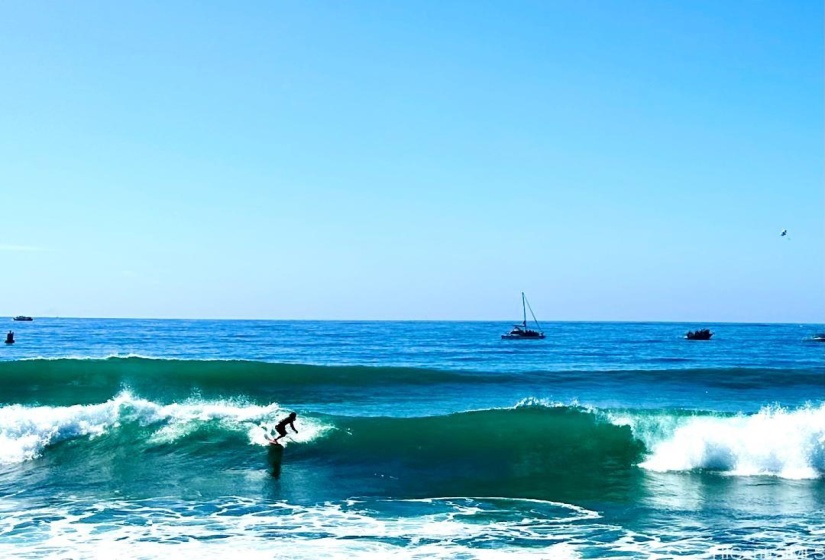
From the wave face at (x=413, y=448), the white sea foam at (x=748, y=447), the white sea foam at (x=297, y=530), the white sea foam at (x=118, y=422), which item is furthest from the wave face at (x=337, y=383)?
the white sea foam at (x=297, y=530)

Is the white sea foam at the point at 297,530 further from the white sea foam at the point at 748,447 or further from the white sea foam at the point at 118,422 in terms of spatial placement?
the white sea foam at the point at 118,422

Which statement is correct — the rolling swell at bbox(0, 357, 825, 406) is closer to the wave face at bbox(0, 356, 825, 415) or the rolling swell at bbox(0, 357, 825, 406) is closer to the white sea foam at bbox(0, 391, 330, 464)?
the wave face at bbox(0, 356, 825, 415)

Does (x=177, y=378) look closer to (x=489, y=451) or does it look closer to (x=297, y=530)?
(x=489, y=451)

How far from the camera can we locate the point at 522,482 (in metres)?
14.8

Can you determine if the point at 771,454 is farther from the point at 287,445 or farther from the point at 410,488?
the point at 287,445

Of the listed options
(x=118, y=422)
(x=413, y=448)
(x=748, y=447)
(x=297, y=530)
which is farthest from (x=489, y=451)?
(x=118, y=422)

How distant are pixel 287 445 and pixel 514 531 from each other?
7.95 m

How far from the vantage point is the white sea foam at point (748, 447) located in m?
15.5

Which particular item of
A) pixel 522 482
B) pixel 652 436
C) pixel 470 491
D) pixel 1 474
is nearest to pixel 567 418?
pixel 652 436

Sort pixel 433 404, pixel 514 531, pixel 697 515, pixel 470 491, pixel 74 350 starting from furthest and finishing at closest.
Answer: pixel 74 350, pixel 433 404, pixel 470 491, pixel 697 515, pixel 514 531

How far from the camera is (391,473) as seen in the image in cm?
1546

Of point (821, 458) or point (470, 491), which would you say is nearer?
point (470, 491)

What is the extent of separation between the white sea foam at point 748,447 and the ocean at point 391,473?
1.7 inches

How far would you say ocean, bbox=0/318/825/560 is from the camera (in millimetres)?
10320
